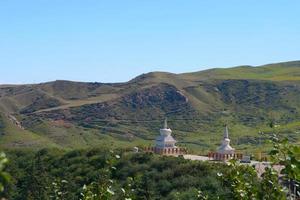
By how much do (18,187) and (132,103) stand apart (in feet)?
381

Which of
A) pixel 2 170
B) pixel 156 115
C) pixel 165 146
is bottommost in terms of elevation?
pixel 156 115

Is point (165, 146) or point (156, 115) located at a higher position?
point (165, 146)

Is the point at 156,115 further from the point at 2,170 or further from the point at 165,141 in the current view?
the point at 2,170

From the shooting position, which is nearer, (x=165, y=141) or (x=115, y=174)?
(x=115, y=174)

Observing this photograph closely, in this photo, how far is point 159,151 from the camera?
252 ft

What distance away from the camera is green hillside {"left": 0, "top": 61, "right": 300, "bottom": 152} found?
13212cm

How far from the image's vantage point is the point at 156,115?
578 feet

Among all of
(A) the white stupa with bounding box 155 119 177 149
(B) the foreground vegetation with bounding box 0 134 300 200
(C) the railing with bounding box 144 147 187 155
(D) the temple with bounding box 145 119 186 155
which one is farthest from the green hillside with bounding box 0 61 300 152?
(A) the white stupa with bounding box 155 119 177 149

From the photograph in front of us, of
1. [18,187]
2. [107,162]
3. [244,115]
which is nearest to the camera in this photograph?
[107,162]

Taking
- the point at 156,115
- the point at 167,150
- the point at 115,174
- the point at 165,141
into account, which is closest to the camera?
the point at 115,174

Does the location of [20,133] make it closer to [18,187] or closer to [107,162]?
[18,187]

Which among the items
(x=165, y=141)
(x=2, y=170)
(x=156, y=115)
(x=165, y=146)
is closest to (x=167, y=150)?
(x=165, y=146)

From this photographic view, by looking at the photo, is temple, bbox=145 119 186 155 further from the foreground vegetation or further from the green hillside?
the green hillside

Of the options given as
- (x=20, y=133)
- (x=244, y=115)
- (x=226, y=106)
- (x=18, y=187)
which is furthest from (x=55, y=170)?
(x=226, y=106)
